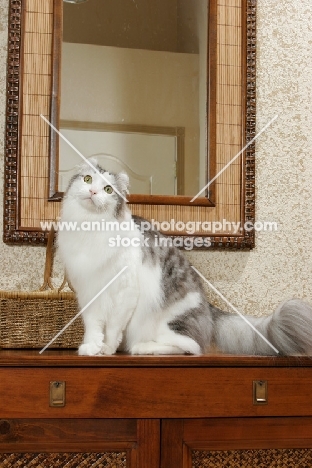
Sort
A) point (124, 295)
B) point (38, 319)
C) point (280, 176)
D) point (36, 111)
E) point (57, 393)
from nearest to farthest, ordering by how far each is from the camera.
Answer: point (57, 393) → point (124, 295) → point (38, 319) → point (36, 111) → point (280, 176)

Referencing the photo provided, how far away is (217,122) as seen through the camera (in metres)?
1.90

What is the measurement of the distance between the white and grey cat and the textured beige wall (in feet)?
1.20

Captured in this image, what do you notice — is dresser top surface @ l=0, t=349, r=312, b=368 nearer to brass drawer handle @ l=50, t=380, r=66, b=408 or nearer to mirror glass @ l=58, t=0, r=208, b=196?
brass drawer handle @ l=50, t=380, r=66, b=408

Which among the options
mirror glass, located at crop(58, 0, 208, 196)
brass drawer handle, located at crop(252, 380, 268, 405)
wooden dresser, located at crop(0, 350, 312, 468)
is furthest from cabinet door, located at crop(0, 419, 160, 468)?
mirror glass, located at crop(58, 0, 208, 196)

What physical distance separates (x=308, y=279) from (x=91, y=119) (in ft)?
2.87

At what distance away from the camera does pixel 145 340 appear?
1.49m

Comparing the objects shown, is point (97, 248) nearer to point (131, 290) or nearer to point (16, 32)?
point (131, 290)

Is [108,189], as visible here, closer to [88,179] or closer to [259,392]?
[88,179]

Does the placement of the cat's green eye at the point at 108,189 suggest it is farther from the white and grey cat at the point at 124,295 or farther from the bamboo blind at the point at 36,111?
the bamboo blind at the point at 36,111

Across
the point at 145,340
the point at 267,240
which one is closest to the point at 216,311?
the point at 145,340

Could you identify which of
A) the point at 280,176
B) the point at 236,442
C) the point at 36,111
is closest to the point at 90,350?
the point at 236,442

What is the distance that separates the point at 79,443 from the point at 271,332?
21.2 inches

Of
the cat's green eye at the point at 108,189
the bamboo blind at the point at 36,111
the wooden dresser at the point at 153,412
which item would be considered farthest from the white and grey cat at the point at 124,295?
the bamboo blind at the point at 36,111

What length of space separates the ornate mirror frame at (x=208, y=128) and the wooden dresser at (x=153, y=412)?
0.59 metres
